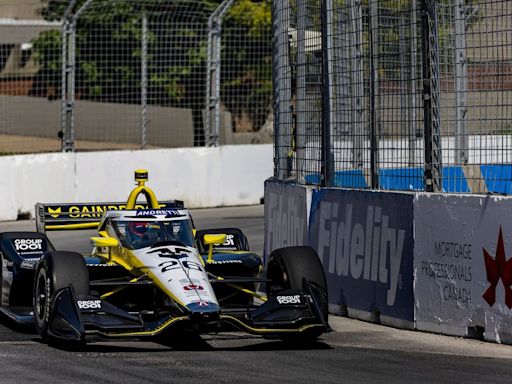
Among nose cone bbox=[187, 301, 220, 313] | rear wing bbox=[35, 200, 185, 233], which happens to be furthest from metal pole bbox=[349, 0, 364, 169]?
nose cone bbox=[187, 301, 220, 313]

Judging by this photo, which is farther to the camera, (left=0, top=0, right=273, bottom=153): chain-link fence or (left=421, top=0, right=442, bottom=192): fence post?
(left=0, top=0, right=273, bottom=153): chain-link fence

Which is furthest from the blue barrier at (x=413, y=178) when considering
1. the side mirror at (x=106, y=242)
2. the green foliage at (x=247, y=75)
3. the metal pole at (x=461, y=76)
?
the green foliage at (x=247, y=75)

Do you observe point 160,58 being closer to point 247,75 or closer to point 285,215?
point 247,75

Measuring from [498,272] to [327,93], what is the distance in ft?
10.3

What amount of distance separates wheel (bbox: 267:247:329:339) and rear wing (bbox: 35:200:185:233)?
193 centimetres

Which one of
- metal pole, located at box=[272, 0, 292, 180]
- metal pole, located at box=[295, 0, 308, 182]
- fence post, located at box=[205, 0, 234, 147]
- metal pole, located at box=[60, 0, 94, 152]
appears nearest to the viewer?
metal pole, located at box=[295, 0, 308, 182]

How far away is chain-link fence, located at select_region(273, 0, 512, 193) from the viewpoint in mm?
11023

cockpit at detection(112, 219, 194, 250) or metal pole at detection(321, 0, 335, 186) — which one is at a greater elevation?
metal pole at detection(321, 0, 335, 186)

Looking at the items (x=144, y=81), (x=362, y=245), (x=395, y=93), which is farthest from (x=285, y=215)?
(x=144, y=81)

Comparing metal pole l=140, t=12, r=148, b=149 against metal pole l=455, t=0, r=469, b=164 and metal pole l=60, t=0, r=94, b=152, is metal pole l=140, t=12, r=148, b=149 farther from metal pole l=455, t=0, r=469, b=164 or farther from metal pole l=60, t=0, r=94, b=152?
metal pole l=455, t=0, r=469, b=164

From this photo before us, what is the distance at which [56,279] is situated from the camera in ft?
33.0

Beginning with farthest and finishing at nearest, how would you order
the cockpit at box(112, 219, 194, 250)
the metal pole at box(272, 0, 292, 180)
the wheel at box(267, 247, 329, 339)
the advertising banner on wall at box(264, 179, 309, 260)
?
the metal pole at box(272, 0, 292, 180), the advertising banner on wall at box(264, 179, 309, 260), the cockpit at box(112, 219, 194, 250), the wheel at box(267, 247, 329, 339)

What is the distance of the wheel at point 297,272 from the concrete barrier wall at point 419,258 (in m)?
0.75

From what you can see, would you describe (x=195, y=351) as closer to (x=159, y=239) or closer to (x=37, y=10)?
(x=159, y=239)
